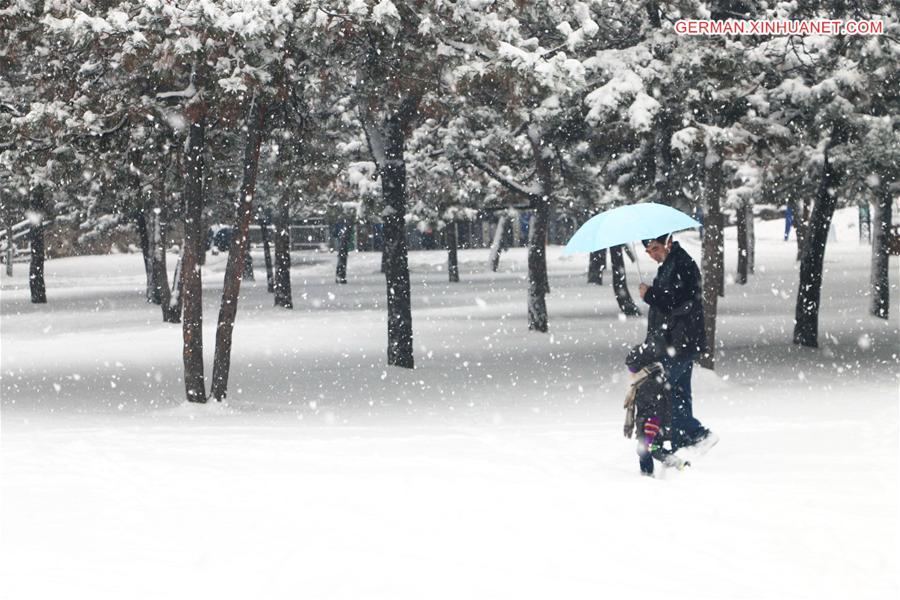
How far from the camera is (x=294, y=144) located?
63.5ft

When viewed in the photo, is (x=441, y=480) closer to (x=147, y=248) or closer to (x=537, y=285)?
(x=537, y=285)

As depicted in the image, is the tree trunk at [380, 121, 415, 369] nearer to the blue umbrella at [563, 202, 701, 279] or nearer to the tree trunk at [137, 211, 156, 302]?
the blue umbrella at [563, 202, 701, 279]

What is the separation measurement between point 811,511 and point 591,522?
4.64 ft

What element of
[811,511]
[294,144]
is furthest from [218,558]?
[294,144]

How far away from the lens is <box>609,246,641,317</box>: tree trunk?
31734mm

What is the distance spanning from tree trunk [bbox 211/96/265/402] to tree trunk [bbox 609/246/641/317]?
51.7 ft

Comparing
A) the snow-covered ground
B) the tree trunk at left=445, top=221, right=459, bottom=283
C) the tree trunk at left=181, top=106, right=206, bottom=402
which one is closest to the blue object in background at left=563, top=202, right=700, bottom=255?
the snow-covered ground

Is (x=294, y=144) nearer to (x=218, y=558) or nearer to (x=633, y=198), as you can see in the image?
(x=633, y=198)

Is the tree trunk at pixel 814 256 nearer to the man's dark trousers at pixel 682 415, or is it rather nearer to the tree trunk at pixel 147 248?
the man's dark trousers at pixel 682 415

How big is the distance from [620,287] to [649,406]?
914 inches

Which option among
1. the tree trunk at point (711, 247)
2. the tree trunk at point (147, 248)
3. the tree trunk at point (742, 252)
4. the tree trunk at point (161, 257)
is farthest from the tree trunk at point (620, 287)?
the tree trunk at point (147, 248)

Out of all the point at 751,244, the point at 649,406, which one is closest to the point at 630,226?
the point at 649,406

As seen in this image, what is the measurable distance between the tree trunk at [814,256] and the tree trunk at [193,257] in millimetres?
11310

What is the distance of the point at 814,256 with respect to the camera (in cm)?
2328
